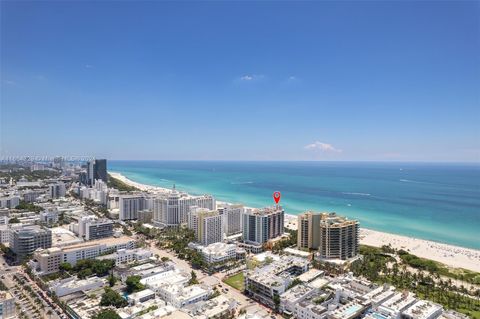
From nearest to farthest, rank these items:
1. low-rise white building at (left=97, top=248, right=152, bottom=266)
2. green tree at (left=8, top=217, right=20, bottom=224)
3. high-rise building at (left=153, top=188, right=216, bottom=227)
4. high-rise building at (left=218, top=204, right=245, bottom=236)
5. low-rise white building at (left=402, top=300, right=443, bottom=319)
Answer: low-rise white building at (left=402, top=300, right=443, bottom=319) → low-rise white building at (left=97, top=248, right=152, bottom=266) → high-rise building at (left=218, top=204, right=245, bottom=236) → green tree at (left=8, top=217, right=20, bottom=224) → high-rise building at (left=153, top=188, right=216, bottom=227)

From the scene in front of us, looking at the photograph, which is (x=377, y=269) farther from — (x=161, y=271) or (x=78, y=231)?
(x=78, y=231)

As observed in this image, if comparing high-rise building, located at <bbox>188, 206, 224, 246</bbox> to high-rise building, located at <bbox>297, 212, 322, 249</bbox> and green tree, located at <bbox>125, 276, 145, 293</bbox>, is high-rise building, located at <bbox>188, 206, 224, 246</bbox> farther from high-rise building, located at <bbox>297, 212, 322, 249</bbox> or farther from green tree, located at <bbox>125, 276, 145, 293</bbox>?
green tree, located at <bbox>125, 276, 145, 293</bbox>

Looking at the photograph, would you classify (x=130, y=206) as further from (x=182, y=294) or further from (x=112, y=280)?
(x=182, y=294)

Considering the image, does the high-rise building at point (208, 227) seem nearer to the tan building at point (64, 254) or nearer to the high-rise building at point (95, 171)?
the tan building at point (64, 254)

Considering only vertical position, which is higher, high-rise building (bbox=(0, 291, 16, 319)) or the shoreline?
high-rise building (bbox=(0, 291, 16, 319))

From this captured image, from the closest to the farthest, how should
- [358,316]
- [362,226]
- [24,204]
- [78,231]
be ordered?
[358,316] → [78,231] → [362,226] → [24,204]

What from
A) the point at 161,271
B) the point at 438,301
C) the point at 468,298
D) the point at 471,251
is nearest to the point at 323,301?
the point at 438,301

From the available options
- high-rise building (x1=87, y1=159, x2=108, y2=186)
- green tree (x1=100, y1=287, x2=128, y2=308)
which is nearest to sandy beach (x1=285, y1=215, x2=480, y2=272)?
green tree (x1=100, y1=287, x2=128, y2=308)
